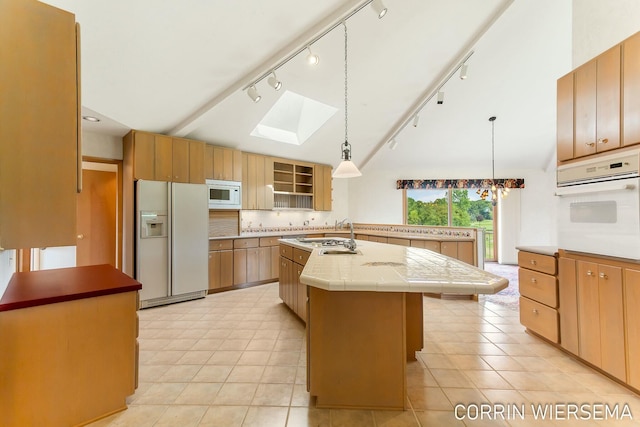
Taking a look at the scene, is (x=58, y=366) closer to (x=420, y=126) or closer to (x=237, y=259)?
(x=237, y=259)

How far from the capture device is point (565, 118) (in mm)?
2297

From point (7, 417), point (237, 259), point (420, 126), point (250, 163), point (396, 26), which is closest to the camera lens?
point (7, 417)

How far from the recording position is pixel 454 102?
4.70 meters

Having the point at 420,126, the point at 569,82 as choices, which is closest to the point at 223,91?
the point at 569,82

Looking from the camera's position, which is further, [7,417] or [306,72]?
[306,72]

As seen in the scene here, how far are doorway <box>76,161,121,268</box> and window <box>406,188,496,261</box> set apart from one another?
20.4ft

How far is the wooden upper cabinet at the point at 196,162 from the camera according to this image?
154 inches

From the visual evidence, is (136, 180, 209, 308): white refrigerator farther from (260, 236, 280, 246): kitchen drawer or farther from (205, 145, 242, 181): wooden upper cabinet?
(260, 236, 280, 246): kitchen drawer

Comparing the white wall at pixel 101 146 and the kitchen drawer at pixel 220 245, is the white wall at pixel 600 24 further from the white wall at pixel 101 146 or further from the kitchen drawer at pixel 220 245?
the white wall at pixel 101 146

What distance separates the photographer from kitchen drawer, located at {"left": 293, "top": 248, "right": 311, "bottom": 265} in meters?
2.79

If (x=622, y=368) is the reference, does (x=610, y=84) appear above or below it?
above

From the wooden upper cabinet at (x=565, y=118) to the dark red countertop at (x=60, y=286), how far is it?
11.5ft

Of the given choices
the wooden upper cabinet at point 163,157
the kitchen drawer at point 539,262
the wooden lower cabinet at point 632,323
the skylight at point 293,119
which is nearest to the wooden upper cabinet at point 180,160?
the wooden upper cabinet at point 163,157

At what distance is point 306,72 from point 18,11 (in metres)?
2.71
